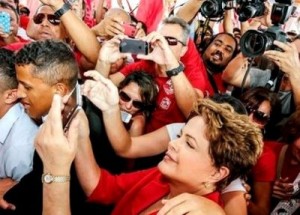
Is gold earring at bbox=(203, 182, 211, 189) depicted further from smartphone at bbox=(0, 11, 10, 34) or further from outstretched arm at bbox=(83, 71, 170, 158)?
smartphone at bbox=(0, 11, 10, 34)

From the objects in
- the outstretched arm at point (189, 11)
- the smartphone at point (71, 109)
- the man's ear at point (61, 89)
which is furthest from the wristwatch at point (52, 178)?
the outstretched arm at point (189, 11)

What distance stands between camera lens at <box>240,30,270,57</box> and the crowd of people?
0.06 feet

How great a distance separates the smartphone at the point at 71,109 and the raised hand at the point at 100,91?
0.08m

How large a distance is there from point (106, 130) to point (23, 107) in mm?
321

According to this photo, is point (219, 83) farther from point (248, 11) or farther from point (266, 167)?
point (266, 167)

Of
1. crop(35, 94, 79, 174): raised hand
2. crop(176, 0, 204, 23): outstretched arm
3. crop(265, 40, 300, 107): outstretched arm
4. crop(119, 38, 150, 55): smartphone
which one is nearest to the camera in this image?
crop(35, 94, 79, 174): raised hand

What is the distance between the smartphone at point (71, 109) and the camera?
1292 mm

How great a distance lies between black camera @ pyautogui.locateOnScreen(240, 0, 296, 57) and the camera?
2004 millimetres

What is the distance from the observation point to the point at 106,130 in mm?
1805

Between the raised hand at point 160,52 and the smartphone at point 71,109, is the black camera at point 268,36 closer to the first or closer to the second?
the raised hand at point 160,52

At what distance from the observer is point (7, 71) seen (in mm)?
1754

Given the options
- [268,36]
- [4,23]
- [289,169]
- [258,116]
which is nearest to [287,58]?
[268,36]

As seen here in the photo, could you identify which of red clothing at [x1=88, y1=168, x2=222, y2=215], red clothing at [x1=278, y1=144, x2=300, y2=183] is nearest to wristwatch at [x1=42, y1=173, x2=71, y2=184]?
red clothing at [x1=88, y1=168, x2=222, y2=215]

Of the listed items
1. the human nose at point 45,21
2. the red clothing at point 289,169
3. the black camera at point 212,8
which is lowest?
the red clothing at point 289,169
